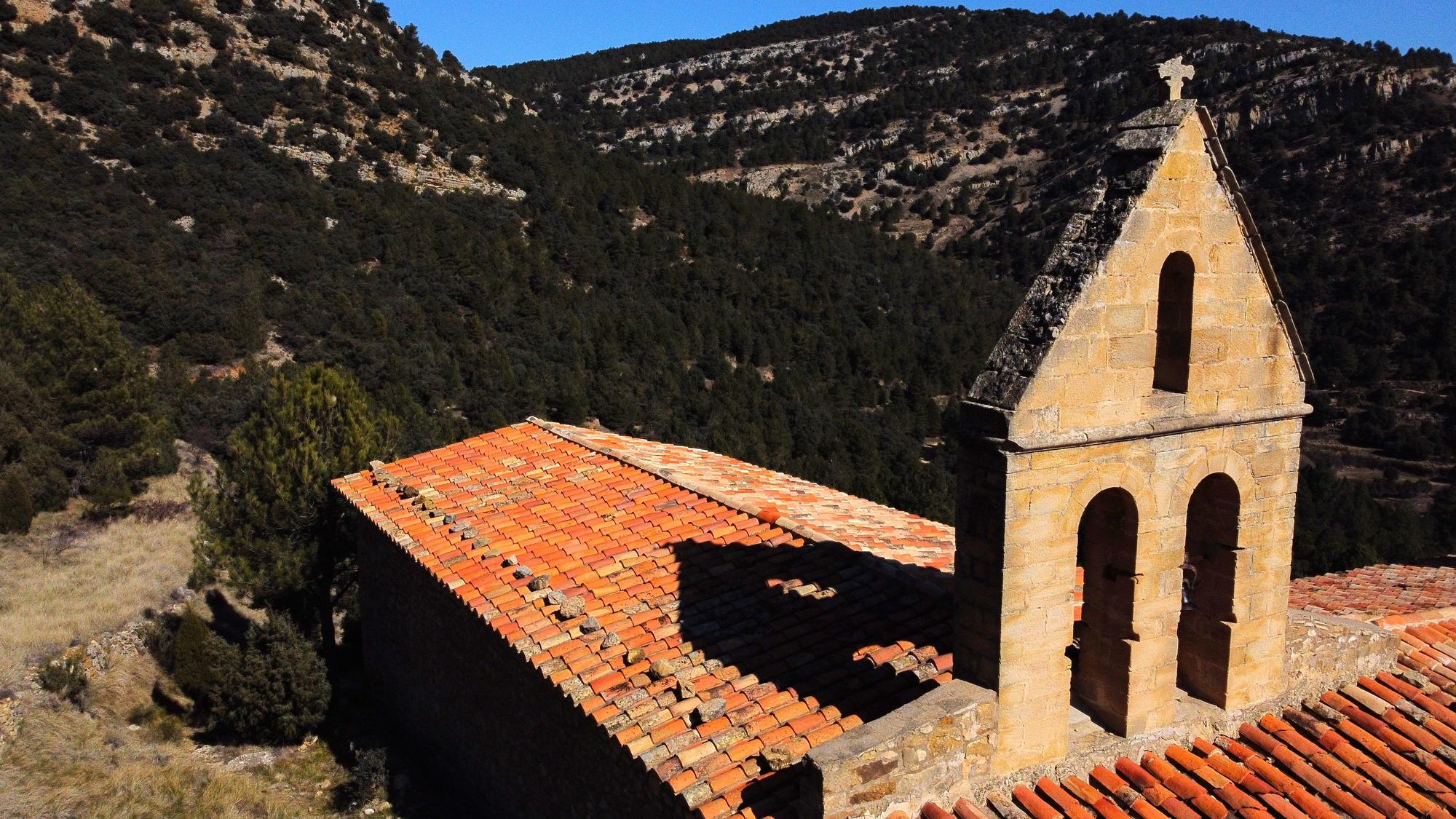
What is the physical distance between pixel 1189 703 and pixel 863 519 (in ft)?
18.6

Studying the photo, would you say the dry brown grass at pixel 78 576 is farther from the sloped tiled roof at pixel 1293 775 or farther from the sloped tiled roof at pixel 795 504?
the sloped tiled roof at pixel 1293 775

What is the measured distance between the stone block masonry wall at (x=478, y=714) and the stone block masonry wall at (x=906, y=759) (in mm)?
1459

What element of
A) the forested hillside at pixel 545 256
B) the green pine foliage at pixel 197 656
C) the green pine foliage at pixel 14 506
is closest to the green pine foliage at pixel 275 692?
the green pine foliage at pixel 197 656

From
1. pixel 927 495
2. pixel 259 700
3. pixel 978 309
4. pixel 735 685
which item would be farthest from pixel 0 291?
pixel 978 309

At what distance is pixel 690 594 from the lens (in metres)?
8.62

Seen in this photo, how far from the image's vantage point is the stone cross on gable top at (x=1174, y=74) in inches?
210

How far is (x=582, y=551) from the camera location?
10.1m

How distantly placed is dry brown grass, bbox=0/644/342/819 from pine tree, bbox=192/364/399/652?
2.43m

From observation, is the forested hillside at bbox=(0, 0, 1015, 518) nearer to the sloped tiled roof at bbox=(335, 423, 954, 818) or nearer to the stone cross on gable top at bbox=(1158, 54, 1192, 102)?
the sloped tiled roof at bbox=(335, 423, 954, 818)

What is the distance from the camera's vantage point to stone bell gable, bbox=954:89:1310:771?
5070mm

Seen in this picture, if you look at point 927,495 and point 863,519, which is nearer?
point 863,519

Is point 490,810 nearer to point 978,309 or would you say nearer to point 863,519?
point 863,519

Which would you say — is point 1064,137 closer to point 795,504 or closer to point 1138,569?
point 795,504

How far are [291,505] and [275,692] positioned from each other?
2.86m
